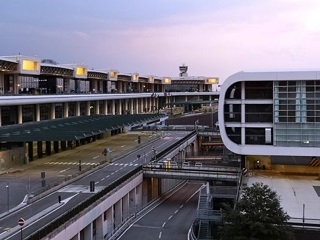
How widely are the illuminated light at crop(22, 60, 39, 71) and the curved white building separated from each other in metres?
38.7

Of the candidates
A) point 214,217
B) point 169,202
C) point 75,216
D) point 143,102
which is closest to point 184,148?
point 169,202

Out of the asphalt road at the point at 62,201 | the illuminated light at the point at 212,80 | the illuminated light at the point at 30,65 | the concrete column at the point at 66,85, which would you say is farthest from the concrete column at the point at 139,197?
the illuminated light at the point at 212,80

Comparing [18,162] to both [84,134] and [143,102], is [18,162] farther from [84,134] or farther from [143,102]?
[143,102]

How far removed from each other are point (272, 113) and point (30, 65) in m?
44.2

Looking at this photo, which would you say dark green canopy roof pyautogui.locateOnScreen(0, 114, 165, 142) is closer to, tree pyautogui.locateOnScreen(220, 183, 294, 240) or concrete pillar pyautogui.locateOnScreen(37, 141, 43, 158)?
concrete pillar pyautogui.locateOnScreen(37, 141, 43, 158)

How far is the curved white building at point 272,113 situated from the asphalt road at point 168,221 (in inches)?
355

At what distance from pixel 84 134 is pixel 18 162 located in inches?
359

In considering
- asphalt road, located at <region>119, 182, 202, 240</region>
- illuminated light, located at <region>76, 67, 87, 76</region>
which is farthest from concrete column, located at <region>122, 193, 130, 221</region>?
illuminated light, located at <region>76, 67, 87, 76</region>

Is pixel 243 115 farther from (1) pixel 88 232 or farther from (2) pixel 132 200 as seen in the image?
(1) pixel 88 232

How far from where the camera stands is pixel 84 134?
5497 cm

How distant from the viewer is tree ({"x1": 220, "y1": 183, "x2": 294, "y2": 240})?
27.5m

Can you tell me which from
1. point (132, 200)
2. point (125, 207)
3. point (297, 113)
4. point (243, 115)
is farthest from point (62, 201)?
point (297, 113)

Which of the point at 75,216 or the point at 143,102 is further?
the point at 143,102

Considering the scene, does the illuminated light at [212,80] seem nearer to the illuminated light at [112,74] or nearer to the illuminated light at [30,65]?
the illuminated light at [112,74]
